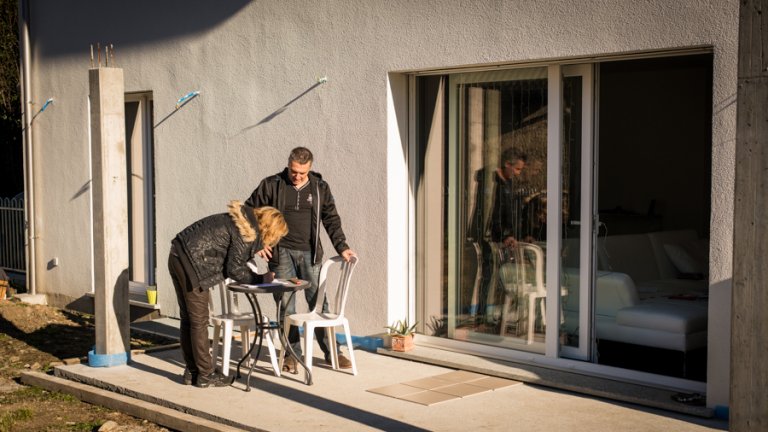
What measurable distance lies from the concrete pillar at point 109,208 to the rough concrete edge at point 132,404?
386 millimetres

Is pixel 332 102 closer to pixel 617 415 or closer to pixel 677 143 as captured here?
pixel 617 415

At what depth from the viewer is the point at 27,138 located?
13039 mm

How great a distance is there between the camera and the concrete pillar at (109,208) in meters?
8.11

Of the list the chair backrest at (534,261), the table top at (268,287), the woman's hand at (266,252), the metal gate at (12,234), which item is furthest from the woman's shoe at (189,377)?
the metal gate at (12,234)

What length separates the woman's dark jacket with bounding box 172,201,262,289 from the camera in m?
7.19

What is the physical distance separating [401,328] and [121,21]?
5424 mm

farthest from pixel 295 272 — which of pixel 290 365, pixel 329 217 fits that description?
pixel 290 365

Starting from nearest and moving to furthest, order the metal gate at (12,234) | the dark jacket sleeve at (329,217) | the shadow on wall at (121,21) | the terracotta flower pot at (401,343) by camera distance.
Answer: the dark jacket sleeve at (329,217)
the terracotta flower pot at (401,343)
the shadow on wall at (121,21)
the metal gate at (12,234)

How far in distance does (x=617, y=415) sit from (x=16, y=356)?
235 inches

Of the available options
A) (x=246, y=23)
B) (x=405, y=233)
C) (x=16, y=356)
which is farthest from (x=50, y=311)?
(x=405, y=233)

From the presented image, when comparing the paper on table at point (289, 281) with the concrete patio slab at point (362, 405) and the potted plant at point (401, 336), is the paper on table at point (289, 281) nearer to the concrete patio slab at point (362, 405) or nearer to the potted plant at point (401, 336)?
the concrete patio slab at point (362, 405)

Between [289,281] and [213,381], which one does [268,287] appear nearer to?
[289,281]

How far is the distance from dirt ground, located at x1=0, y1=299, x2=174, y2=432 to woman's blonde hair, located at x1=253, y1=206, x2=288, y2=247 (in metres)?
1.53

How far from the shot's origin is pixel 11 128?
1841 cm
